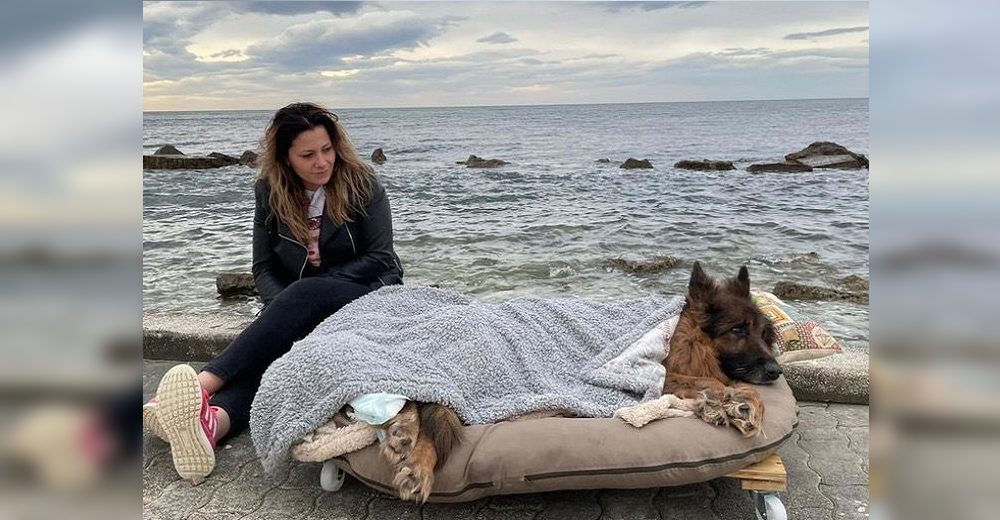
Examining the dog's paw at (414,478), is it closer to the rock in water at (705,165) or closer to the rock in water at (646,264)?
the rock in water at (646,264)

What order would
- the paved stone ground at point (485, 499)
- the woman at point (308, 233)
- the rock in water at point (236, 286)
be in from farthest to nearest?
the rock in water at point (236, 286) → the woman at point (308, 233) → the paved stone ground at point (485, 499)

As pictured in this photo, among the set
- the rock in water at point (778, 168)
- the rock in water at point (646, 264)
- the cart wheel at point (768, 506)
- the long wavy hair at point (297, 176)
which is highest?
the rock in water at point (778, 168)

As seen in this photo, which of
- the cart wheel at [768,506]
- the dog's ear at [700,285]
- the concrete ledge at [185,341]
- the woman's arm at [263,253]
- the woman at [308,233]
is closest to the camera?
the cart wheel at [768,506]

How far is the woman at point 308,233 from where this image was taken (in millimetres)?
3977

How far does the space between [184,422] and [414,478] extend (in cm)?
127

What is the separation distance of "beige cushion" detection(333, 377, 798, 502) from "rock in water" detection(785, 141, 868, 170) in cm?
2373

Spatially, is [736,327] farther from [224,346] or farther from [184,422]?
[224,346]

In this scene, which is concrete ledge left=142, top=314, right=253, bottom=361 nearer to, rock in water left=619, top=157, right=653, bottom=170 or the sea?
the sea

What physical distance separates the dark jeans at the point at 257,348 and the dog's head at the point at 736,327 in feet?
7.29

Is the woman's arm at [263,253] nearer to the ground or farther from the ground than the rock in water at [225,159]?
nearer to the ground

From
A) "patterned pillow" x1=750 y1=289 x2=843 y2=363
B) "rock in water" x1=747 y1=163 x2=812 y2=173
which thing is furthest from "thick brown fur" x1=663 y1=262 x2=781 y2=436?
"rock in water" x1=747 y1=163 x2=812 y2=173

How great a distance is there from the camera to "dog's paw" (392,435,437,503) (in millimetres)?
2875

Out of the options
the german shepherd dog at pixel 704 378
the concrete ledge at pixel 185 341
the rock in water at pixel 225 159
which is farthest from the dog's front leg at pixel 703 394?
the rock in water at pixel 225 159
